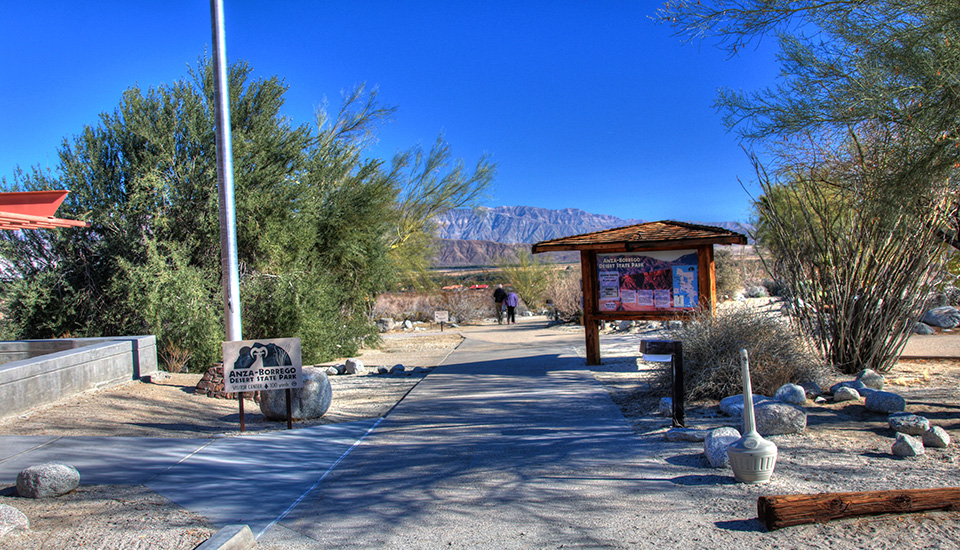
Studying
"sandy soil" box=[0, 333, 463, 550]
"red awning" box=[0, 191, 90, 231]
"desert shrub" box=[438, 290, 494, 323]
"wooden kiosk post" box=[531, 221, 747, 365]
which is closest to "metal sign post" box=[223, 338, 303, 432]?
"sandy soil" box=[0, 333, 463, 550]

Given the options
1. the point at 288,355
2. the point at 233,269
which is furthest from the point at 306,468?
the point at 233,269

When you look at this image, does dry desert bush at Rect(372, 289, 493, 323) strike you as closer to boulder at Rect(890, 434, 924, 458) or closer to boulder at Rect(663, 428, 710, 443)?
boulder at Rect(663, 428, 710, 443)

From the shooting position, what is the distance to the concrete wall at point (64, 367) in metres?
7.80

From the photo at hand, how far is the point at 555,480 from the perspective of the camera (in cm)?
548

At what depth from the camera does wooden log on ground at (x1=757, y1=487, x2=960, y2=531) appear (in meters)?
4.22

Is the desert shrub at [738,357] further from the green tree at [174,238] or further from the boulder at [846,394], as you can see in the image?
the green tree at [174,238]

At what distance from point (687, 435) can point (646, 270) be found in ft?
18.1

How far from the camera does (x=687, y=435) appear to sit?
658 centimetres

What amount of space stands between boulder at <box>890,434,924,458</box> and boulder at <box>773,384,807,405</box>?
1.82 meters

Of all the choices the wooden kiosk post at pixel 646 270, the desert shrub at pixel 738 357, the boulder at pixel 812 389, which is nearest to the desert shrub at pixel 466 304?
the wooden kiosk post at pixel 646 270

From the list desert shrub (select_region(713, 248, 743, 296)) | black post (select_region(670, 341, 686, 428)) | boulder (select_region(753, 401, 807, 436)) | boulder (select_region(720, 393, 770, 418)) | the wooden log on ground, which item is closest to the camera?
the wooden log on ground

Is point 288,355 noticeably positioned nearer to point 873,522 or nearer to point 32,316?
point 873,522

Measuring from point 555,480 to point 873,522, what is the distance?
223 centimetres

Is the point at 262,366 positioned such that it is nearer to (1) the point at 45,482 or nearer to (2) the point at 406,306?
(1) the point at 45,482
